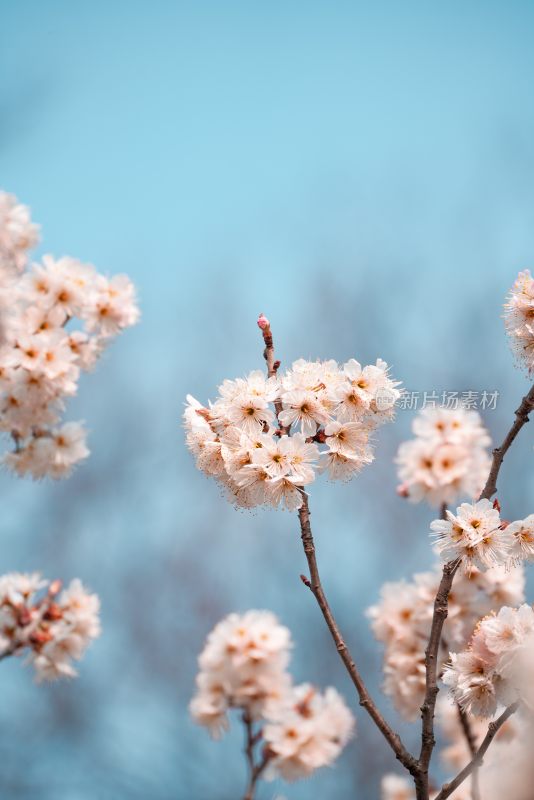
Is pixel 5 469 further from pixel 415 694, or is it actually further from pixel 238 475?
pixel 415 694

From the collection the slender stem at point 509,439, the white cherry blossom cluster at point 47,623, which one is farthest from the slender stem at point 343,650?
the white cherry blossom cluster at point 47,623

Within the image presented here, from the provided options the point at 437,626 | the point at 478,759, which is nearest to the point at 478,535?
the point at 437,626

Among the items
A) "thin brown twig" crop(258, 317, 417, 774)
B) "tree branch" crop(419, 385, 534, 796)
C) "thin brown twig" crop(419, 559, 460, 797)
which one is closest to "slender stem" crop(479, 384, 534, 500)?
"tree branch" crop(419, 385, 534, 796)

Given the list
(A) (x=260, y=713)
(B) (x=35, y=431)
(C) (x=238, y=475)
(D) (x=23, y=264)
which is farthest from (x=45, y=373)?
(A) (x=260, y=713)

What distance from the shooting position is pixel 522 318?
2.30 meters

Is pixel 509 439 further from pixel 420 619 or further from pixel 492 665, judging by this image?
pixel 420 619

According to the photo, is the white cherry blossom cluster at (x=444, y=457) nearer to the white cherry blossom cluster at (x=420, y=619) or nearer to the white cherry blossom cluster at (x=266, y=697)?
the white cherry blossom cluster at (x=420, y=619)

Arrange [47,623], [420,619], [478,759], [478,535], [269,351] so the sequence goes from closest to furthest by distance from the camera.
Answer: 1. [478,759]
2. [478,535]
3. [269,351]
4. [47,623]
5. [420,619]

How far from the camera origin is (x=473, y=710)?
1989 mm

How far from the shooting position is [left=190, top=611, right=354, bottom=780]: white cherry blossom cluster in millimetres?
3332

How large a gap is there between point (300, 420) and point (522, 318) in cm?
73

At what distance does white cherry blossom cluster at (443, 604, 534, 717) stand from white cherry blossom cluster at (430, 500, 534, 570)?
16 centimetres

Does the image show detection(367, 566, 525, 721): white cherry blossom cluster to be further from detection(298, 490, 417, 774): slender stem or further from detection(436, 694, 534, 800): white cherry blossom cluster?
detection(298, 490, 417, 774): slender stem

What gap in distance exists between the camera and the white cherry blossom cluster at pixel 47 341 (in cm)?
297
